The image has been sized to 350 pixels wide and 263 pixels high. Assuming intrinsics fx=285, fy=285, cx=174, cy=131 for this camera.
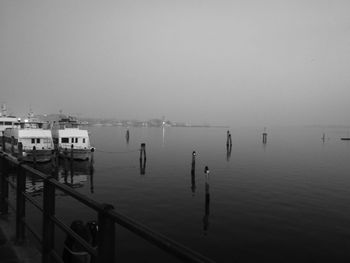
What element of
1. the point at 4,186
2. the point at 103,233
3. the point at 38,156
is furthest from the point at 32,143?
the point at 103,233

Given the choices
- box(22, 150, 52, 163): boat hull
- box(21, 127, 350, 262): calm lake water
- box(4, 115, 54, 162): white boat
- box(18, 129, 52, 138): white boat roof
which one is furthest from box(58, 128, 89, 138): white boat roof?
box(21, 127, 350, 262): calm lake water

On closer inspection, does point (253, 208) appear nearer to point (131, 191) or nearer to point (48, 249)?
point (131, 191)

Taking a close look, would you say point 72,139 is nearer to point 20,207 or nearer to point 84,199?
point 20,207

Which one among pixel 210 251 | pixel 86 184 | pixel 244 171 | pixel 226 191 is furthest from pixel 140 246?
pixel 244 171

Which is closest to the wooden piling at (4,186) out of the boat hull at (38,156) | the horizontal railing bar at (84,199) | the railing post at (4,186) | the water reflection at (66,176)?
the railing post at (4,186)

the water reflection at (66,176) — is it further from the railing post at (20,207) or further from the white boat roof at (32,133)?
the railing post at (20,207)

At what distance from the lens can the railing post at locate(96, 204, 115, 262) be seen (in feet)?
9.99

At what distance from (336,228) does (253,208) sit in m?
6.24

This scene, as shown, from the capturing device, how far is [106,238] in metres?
3.06

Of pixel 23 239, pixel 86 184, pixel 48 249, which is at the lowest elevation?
pixel 86 184

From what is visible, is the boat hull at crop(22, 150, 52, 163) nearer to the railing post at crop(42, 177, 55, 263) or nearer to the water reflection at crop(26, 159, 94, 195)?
the water reflection at crop(26, 159, 94, 195)

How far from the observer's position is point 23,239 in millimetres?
6273

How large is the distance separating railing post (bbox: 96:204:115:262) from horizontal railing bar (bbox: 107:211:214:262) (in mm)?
256

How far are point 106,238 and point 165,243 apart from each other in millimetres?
997
